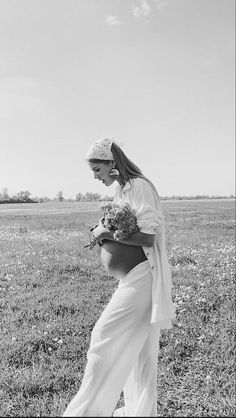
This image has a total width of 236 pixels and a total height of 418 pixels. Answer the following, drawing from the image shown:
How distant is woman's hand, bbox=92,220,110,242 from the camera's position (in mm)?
3746

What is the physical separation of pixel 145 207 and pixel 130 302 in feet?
2.67

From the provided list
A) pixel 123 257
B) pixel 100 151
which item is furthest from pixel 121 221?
pixel 100 151

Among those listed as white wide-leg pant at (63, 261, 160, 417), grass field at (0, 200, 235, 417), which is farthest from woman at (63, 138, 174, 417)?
grass field at (0, 200, 235, 417)

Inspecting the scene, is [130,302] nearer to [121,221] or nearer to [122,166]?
[121,221]

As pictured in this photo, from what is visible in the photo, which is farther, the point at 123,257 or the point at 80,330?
the point at 80,330

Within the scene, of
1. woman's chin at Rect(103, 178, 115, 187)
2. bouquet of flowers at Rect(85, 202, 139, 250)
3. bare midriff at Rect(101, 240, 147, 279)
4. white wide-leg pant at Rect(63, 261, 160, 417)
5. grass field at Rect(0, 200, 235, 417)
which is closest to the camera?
white wide-leg pant at Rect(63, 261, 160, 417)

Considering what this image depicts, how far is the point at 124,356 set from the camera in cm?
339

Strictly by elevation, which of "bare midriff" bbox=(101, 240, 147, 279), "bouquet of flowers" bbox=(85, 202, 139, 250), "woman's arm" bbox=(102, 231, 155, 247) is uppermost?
"bouquet of flowers" bbox=(85, 202, 139, 250)

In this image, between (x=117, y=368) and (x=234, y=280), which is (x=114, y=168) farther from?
(x=234, y=280)

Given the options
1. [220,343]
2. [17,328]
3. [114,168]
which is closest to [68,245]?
[17,328]

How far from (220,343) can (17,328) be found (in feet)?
10.6

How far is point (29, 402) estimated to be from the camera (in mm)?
4695

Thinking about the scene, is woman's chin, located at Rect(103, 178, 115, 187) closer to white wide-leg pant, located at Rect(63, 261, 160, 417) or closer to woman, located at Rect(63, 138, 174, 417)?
A: woman, located at Rect(63, 138, 174, 417)

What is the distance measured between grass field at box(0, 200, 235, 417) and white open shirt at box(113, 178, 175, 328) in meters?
1.79
